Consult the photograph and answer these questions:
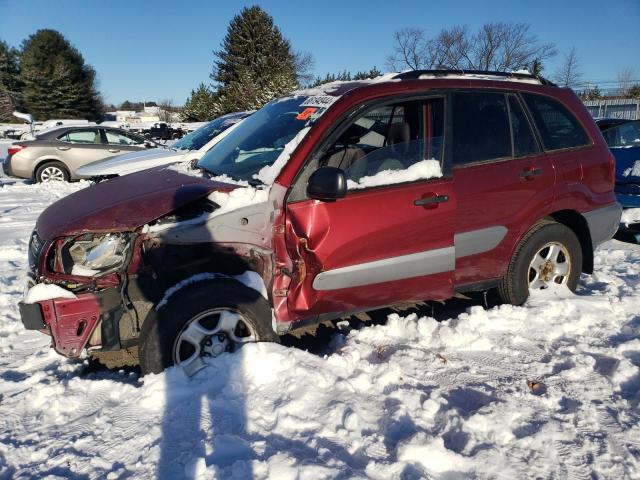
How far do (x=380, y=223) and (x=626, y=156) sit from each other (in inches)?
234

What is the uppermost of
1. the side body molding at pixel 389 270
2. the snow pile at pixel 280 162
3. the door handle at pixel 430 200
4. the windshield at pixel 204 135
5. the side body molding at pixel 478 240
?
the windshield at pixel 204 135

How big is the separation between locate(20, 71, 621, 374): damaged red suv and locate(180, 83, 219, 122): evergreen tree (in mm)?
37226

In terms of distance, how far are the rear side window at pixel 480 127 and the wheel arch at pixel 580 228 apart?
0.84m

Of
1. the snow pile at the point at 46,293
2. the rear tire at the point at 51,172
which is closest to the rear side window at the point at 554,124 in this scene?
the snow pile at the point at 46,293

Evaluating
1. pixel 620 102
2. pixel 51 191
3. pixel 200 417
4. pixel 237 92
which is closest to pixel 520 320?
pixel 200 417

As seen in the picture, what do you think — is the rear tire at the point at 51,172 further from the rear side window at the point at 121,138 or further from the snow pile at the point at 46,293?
the snow pile at the point at 46,293

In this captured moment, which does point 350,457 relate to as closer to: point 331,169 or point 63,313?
point 331,169

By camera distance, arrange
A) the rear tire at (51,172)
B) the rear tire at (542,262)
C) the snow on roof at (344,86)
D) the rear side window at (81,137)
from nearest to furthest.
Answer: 1. the snow on roof at (344,86)
2. the rear tire at (542,262)
3. the rear tire at (51,172)
4. the rear side window at (81,137)

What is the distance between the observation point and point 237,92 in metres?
34.5

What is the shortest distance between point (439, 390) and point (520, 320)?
4.08 ft

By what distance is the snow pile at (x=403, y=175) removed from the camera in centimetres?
312

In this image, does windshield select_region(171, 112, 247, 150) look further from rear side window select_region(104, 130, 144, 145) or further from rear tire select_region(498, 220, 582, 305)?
rear tire select_region(498, 220, 582, 305)

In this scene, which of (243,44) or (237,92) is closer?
(237,92)

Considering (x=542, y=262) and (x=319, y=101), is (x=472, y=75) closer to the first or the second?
(x=319, y=101)
